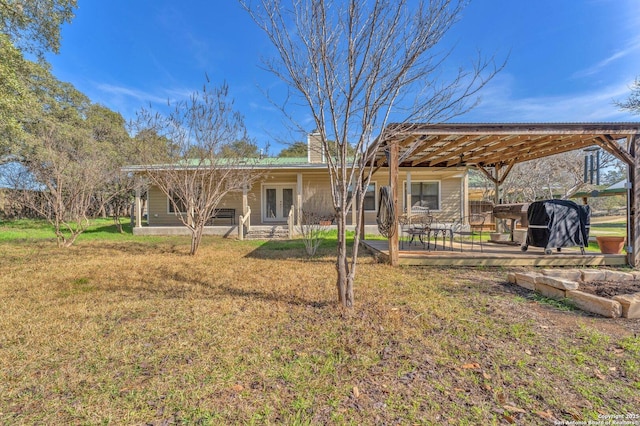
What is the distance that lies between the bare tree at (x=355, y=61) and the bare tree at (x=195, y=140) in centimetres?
454

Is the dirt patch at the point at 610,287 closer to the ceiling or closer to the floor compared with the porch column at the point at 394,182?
closer to the floor

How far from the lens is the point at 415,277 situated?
517 cm

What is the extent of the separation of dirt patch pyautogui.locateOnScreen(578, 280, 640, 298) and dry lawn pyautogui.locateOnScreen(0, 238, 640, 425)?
2.46 ft

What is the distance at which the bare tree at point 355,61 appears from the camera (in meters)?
3.02

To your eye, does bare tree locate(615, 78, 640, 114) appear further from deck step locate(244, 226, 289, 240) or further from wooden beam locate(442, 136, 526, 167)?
deck step locate(244, 226, 289, 240)

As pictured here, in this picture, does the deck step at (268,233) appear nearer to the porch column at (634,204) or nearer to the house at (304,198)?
the house at (304,198)

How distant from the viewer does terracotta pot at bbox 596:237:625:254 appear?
6469 millimetres

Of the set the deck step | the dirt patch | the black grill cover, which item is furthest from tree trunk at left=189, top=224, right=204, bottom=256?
the black grill cover

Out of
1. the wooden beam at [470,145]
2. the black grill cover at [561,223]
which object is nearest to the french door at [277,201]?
the wooden beam at [470,145]

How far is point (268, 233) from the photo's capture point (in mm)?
12109

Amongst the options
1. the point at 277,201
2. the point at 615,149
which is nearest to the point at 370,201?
the point at 277,201

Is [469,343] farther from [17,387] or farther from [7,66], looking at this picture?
[7,66]

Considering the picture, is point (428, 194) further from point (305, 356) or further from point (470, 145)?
point (305, 356)

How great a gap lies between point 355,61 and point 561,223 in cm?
575
